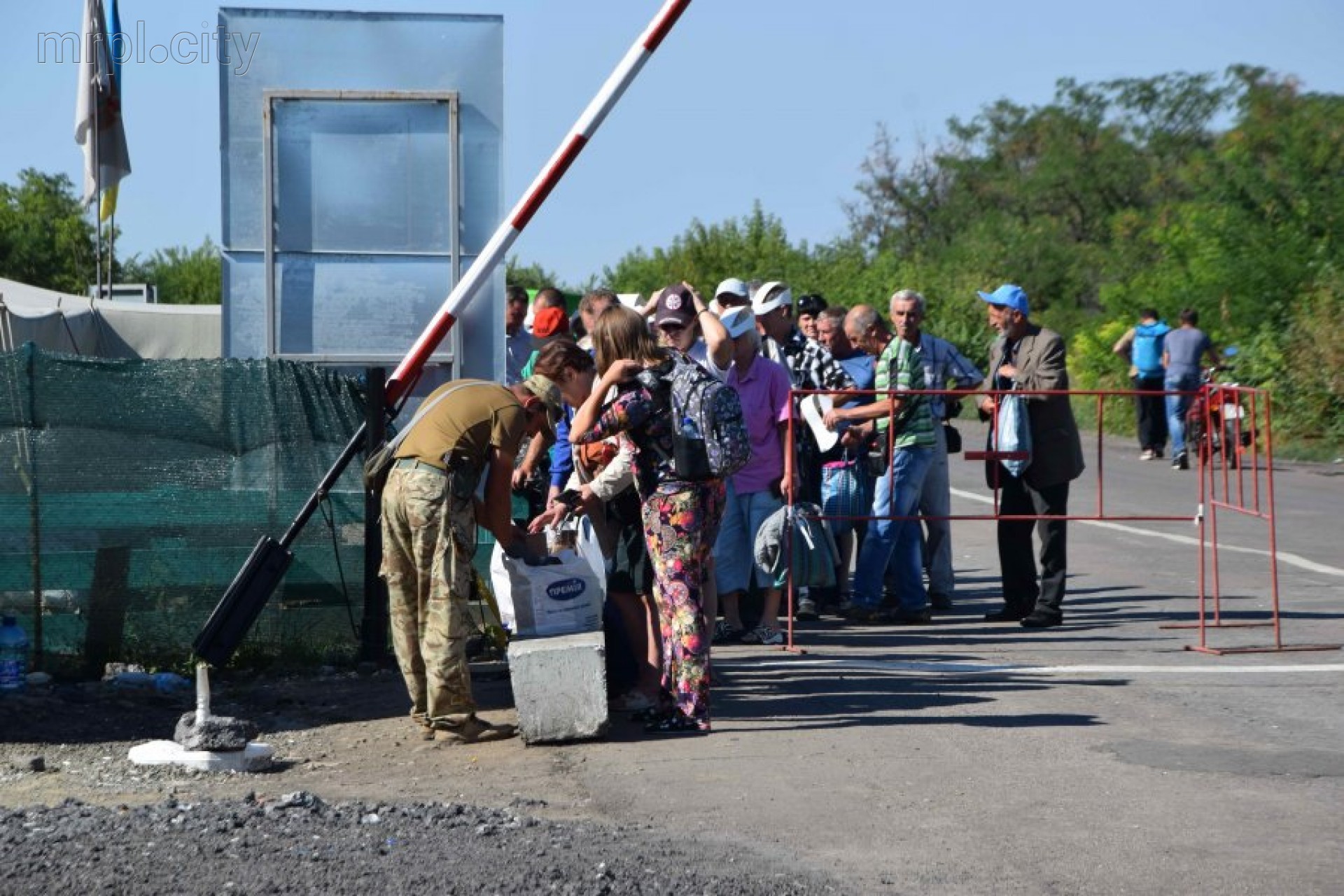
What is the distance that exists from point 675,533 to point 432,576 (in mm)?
1034

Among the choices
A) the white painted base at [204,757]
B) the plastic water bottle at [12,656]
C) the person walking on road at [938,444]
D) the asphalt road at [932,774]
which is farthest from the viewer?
the person walking on road at [938,444]

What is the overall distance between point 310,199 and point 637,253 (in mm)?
68286

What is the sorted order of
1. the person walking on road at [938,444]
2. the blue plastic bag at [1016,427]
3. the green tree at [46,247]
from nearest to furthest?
the blue plastic bag at [1016,427], the person walking on road at [938,444], the green tree at [46,247]

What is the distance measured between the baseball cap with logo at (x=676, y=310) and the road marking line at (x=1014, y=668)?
83.3 inches

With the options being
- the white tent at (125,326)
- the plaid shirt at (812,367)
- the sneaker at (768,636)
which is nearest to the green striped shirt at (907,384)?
the plaid shirt at (812,367)

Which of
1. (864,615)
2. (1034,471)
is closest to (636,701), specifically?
(864,615)

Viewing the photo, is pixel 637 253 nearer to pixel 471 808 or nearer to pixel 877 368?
pixel 877 368

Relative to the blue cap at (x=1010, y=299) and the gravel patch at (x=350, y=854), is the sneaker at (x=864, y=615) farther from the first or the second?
the gravel patch at (x=350, y=854)

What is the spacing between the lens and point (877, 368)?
11.6m

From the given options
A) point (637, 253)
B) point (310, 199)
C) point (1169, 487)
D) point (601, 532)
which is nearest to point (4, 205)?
point (637, 253)

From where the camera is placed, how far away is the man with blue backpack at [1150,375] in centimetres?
2669

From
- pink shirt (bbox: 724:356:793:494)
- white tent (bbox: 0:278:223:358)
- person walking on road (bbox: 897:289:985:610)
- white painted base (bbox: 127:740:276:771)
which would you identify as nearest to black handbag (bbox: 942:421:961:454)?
person walking on road (bbox: 897:289:985:610)

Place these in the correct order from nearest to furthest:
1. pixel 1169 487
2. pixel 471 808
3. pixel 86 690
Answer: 1. pixel 471 808
2. pixel 86 690
3. pixel 1169 487

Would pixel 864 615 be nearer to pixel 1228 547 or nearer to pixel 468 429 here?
pixel 468 429
